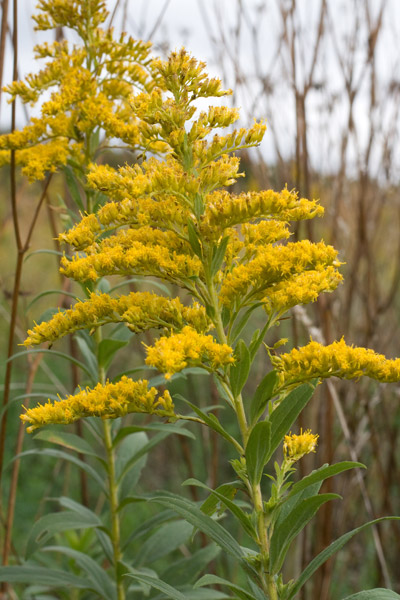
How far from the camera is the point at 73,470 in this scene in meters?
4.36

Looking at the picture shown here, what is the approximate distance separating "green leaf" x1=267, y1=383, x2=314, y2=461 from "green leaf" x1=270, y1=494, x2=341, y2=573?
0.47ft

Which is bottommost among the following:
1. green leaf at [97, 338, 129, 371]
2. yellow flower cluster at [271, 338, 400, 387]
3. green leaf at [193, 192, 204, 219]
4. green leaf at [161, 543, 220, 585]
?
green leaf at [161, 543, 220, 585]

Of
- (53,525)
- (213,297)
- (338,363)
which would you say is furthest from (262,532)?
(53,525)

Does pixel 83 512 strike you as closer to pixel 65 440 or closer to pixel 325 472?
pixel 65 440

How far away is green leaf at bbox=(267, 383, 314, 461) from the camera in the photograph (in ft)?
4.17

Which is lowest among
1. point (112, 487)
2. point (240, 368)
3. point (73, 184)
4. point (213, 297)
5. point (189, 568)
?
point (189, 568)

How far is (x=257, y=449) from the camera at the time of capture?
1.20 meters

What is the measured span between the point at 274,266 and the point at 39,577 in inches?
43.4

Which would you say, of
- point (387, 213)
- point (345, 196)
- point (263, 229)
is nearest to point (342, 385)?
point (345, 196)

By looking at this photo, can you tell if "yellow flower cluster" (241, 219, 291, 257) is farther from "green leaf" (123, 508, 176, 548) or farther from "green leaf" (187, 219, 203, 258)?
"green leaf" (123, 508, 176, 548)

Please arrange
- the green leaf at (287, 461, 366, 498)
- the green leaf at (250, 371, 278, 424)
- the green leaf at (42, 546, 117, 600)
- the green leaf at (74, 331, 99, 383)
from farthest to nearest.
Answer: the green leaf at (74, 331, 99, 383) → the green leaf at (42, 546, 117, 600) → the green leaf at (250, 371, 278, 424) → the green leaf at (287, 461, 366, 498)

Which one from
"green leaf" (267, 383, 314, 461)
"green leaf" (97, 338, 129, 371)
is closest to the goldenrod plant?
"green leaf" (267, 383, 314, 461)

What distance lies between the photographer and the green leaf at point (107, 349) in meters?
1.71

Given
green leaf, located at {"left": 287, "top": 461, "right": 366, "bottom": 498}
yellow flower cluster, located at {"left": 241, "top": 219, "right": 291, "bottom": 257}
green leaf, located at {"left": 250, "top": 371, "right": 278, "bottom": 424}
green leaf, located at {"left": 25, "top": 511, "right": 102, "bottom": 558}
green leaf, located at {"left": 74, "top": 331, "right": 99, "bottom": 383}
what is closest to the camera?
green leaf, located at {"left": 287, "top": 461, "right": 366, "bottom": 498}
